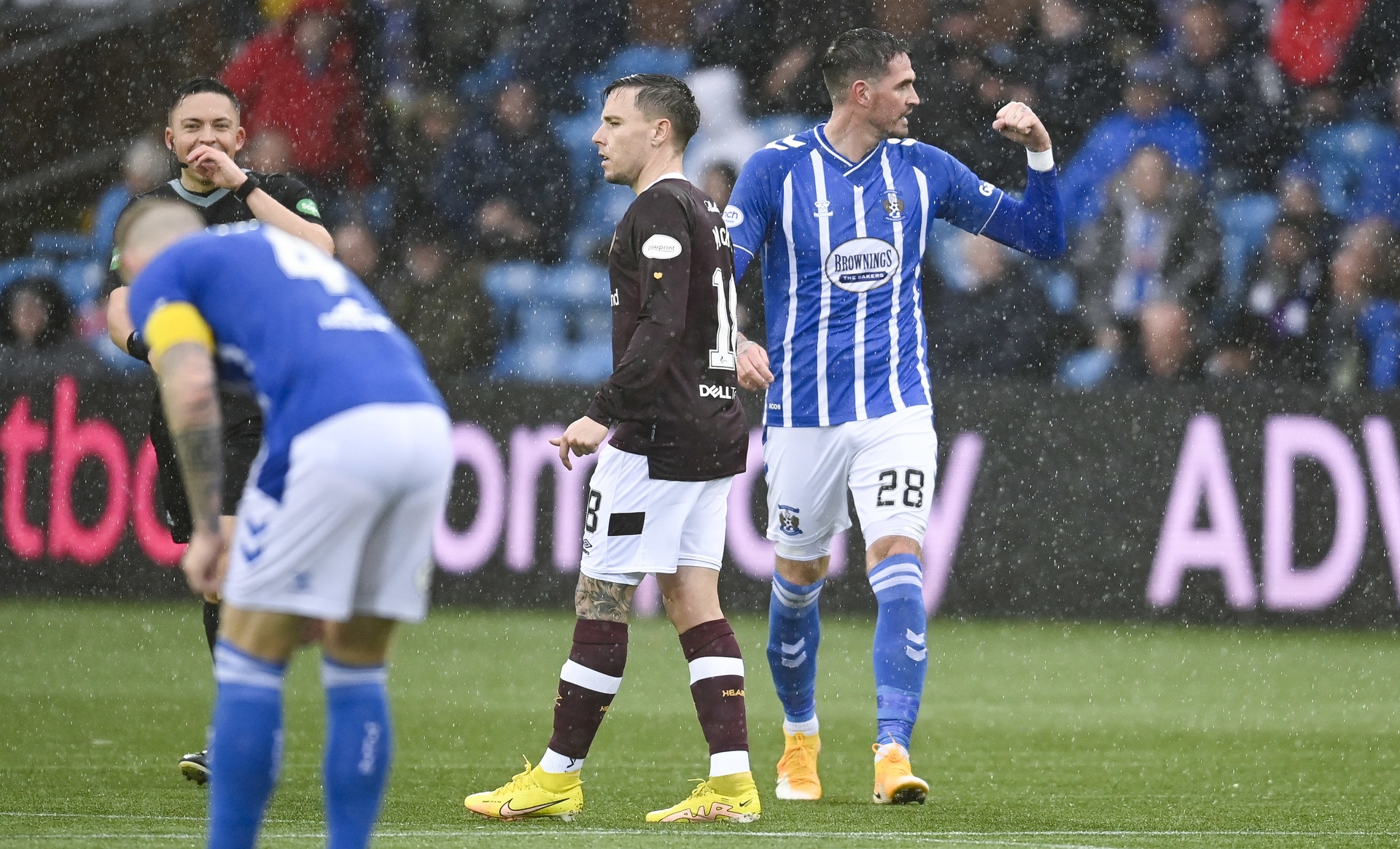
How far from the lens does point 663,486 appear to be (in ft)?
17.7

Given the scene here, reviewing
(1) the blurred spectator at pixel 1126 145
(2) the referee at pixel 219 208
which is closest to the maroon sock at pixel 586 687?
(2) the referee at pixel 219 208

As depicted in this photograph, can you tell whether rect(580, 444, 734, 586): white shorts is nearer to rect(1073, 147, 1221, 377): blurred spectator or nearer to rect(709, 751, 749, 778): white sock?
rect(709, 751, 749, 778): white sock

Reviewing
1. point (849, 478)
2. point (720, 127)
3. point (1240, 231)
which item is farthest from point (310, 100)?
point (849, 478)

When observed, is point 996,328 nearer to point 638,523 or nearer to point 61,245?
point 638,523

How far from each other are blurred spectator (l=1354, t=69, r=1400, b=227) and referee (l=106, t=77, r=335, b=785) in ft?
24.4

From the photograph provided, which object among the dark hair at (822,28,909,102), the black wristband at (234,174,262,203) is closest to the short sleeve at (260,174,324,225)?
the black wristband at (234,174,262,203)

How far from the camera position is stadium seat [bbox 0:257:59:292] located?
12859 mm

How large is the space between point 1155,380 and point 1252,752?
3.82m

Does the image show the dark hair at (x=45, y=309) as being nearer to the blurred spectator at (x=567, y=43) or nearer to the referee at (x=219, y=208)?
the blurred spectator at (x=567, y=43)

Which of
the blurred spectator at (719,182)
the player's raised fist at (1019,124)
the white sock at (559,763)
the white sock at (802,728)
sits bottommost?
the white sock at (559,763)

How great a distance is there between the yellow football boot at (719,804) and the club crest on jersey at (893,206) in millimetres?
1815

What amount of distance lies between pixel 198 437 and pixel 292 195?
8.93 feet

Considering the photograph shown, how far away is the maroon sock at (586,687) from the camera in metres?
5.37

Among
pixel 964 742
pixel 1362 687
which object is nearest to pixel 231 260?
pixel 964 742
